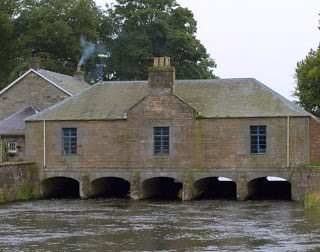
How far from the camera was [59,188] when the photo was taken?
37000 mm

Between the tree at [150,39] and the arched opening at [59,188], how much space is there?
58.2 ft

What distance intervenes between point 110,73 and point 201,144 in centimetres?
2540

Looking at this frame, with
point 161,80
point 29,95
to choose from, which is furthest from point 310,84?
point 29,95

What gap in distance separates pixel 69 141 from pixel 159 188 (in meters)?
5.66

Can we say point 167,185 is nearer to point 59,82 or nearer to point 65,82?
point 59,82

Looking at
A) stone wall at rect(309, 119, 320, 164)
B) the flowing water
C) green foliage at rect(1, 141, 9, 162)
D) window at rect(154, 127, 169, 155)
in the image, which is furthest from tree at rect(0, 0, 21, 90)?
stone wall at rect(309, 119, 320, 164)

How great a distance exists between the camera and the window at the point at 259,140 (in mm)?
32938

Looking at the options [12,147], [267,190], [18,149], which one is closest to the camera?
[267,190]

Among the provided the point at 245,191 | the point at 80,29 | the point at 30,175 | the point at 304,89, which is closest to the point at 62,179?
the point at 30,175

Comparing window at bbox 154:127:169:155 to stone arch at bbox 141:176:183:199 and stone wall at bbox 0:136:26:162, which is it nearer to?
stone arch at bbox 141:176:183:199

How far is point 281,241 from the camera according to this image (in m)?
21.0

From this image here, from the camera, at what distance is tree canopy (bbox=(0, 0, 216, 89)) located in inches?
2132

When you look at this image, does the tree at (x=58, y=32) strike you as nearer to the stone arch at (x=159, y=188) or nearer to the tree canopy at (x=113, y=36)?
the tree canopy at (x=113, y=36)

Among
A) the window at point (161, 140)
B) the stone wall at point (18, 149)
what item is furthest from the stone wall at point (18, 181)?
the window at point (161, 140)
